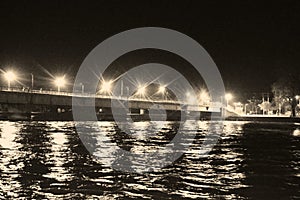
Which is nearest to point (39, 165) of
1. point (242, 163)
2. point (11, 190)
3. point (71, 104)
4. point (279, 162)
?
point (11, 190)

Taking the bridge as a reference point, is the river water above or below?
below

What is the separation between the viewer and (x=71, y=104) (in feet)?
357

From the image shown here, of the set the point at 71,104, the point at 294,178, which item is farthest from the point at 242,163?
the point at 71,104

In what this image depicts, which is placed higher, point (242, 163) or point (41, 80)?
point (41, 80)

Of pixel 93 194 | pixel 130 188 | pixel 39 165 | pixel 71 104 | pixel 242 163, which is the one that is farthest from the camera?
pixel 71 104

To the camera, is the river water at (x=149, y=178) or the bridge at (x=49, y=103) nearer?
the river water at (x=149, y=178)

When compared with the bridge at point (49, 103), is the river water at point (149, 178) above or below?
below

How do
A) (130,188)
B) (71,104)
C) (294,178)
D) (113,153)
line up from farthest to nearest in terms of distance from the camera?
(71,104) < (113,153) < (294,178) < (130,188)

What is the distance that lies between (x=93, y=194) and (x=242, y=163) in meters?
14.0

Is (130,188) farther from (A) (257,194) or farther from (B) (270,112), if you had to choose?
(B) (270,112)

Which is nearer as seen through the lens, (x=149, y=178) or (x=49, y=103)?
(x=149, y=178)

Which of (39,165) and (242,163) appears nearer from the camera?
(39,165)

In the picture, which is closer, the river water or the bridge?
the river water

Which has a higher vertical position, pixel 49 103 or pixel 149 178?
pixel 49 103
